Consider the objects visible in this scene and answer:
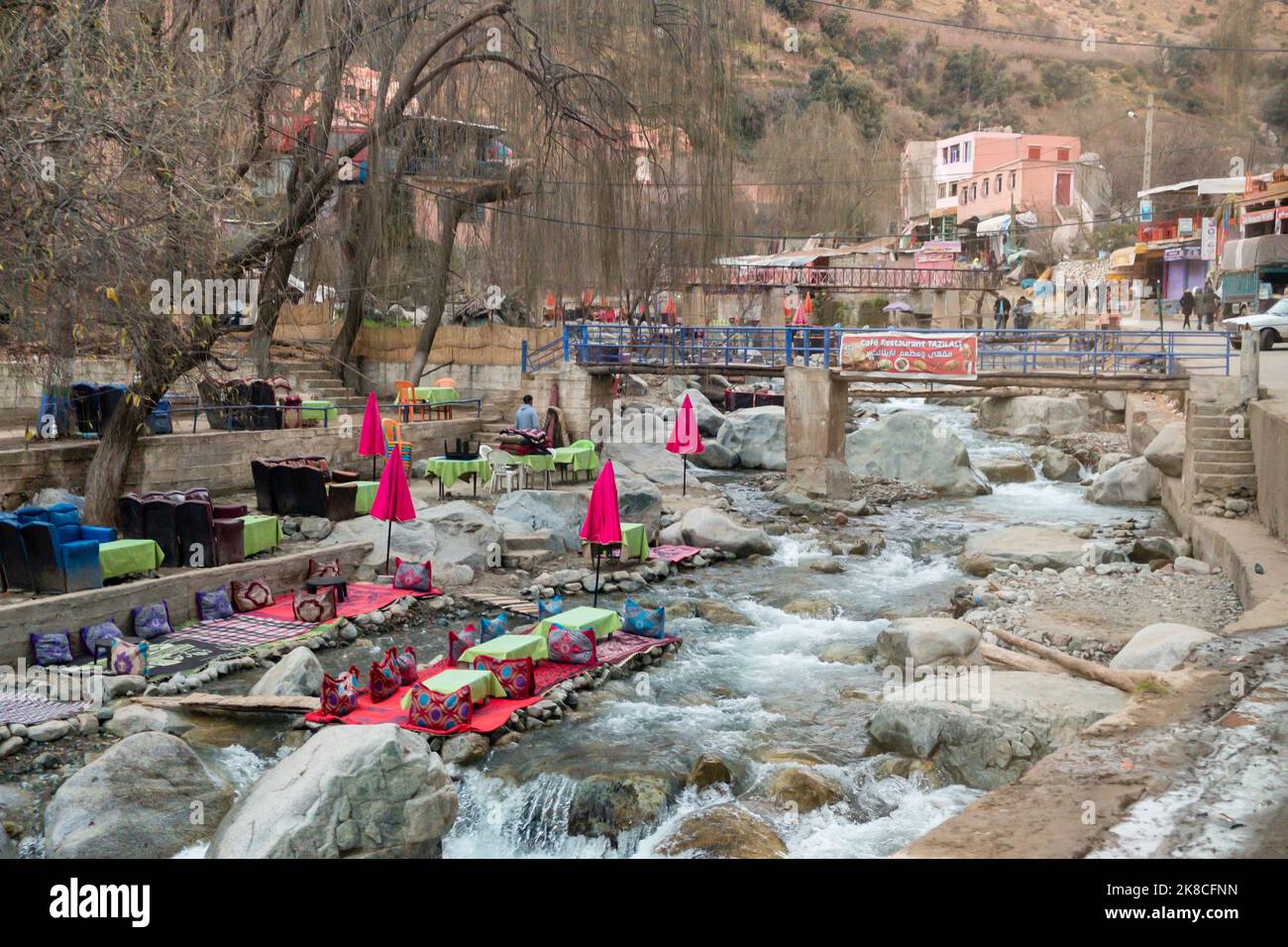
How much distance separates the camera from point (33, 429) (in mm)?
18250

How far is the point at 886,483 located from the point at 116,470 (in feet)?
54.4

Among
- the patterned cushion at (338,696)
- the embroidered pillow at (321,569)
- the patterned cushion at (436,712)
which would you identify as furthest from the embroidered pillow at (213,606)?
the patterned cushion at (436,712)

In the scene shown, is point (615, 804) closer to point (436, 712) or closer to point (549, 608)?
point (436, 712)

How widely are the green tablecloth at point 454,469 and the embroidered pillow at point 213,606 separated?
6617mm

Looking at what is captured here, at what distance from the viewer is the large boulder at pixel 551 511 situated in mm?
18312

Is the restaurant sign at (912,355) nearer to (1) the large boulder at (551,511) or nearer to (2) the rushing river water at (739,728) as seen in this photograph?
(2) the rushing river water at (739,728)

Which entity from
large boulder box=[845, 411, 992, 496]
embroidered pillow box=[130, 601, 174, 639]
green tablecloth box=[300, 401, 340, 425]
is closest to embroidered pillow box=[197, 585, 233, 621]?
embroidered pillow box=[130, 601, 174, 639]

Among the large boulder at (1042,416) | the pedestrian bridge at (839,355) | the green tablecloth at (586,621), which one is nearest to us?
the green tablecloth at (586,621)

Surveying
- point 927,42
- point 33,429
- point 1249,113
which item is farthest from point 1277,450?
point 927,42

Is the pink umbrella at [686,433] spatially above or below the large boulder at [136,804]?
above

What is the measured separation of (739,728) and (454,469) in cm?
1026

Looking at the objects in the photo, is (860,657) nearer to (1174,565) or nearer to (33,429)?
(1174,565)

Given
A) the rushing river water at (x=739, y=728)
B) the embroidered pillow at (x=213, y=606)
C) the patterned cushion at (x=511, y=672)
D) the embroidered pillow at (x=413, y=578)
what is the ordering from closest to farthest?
the rushing river water at (x=739, y=728)
the patterned cushion at (x=511, y=672)
the embroidered pillow at (x=213, y=606)
the embroidered pillow at (x=413, y=578)

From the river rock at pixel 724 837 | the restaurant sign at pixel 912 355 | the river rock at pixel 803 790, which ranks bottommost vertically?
the river rock at pixel 724 837
